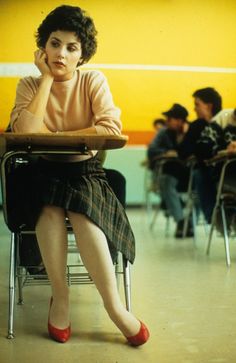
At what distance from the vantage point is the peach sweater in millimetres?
1711

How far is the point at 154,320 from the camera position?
5.99 ft

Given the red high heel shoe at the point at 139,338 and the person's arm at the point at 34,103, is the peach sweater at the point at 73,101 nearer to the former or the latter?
the person's arm at the point at 34,103

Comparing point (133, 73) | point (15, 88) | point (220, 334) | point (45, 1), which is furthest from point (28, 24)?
point (220, 334)

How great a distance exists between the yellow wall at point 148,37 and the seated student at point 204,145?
457 millimetres

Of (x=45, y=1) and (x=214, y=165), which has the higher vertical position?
(x=45, y=1)

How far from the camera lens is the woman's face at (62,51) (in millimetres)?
1701

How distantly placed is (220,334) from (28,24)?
1295 mm

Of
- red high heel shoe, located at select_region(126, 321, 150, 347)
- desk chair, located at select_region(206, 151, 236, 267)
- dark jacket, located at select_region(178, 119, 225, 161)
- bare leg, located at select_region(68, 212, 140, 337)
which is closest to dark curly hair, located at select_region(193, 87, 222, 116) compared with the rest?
desk chair, located at select_region(206, 151, 236, 267)

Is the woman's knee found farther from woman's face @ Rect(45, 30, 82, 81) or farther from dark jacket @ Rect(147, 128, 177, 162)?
dark jacket @ Rect(147, 128, 177, 162)

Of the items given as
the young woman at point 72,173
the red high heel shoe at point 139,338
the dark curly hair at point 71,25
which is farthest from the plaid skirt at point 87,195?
the dark curly hair at point 71,25

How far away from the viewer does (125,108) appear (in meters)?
2.29

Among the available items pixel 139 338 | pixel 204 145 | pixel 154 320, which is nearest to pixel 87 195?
pixel 139 338

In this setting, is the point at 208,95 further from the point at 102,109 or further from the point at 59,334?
the point at 59,334

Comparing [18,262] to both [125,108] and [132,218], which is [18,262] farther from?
[132,218]
